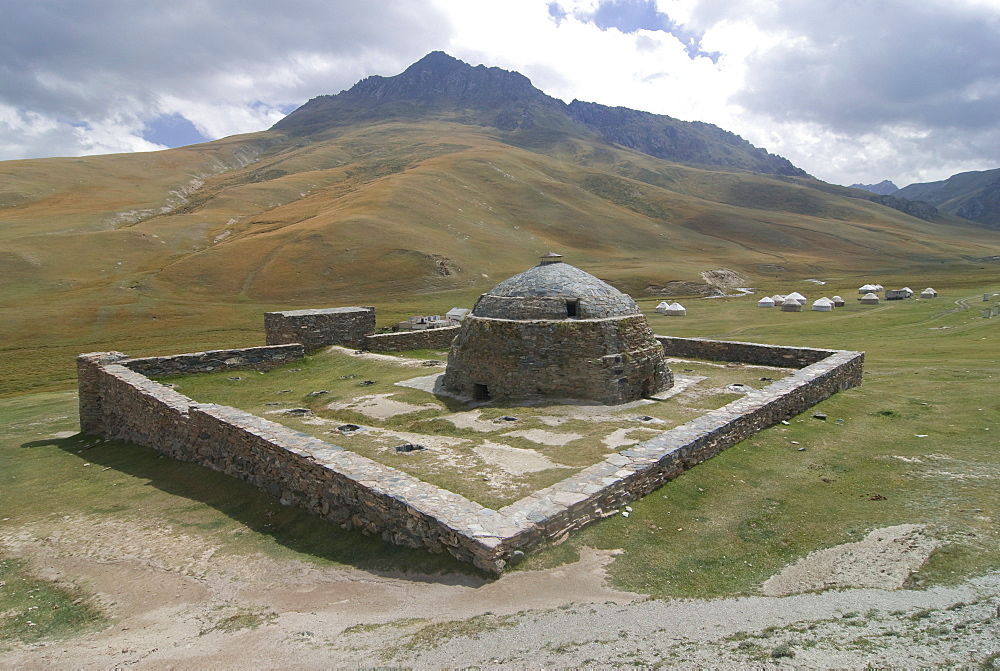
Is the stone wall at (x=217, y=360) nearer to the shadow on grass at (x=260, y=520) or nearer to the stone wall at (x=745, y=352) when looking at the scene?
the shadow on grass at (x=260, y=520)

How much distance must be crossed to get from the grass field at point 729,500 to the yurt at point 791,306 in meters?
36.5

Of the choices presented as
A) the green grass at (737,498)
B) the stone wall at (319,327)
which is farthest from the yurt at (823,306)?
the stone wall at (319,327)

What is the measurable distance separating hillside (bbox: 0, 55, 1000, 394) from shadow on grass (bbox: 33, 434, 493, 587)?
2497 centimetres

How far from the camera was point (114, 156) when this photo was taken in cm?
16525

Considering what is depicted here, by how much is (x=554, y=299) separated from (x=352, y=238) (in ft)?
228

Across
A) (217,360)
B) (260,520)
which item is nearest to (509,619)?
(260,520)

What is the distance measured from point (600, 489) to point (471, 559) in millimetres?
2176

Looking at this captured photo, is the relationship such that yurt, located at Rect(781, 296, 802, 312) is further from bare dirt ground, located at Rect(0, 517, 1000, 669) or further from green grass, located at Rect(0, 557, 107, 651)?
green grass, located at Rect(0, 557, 107, 651)

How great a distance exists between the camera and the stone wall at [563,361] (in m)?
14.2

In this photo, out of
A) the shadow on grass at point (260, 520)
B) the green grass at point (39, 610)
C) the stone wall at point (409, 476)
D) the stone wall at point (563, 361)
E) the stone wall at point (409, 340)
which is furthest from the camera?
the stone wall at point (409, 340)

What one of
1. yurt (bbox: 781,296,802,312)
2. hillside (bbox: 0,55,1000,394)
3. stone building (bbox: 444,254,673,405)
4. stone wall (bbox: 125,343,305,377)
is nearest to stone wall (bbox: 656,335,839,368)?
stone building (bbox: 444,254,673,405)

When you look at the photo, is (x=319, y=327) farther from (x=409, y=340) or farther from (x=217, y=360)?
(x=217, y=360)

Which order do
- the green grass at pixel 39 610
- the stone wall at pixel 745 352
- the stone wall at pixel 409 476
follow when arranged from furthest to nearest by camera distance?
the stone wall at pixel 745 352 → the stone wall at pixel 409 476 → the green grass at pixel 39 610

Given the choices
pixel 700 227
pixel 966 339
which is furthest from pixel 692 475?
pixel 700 227
